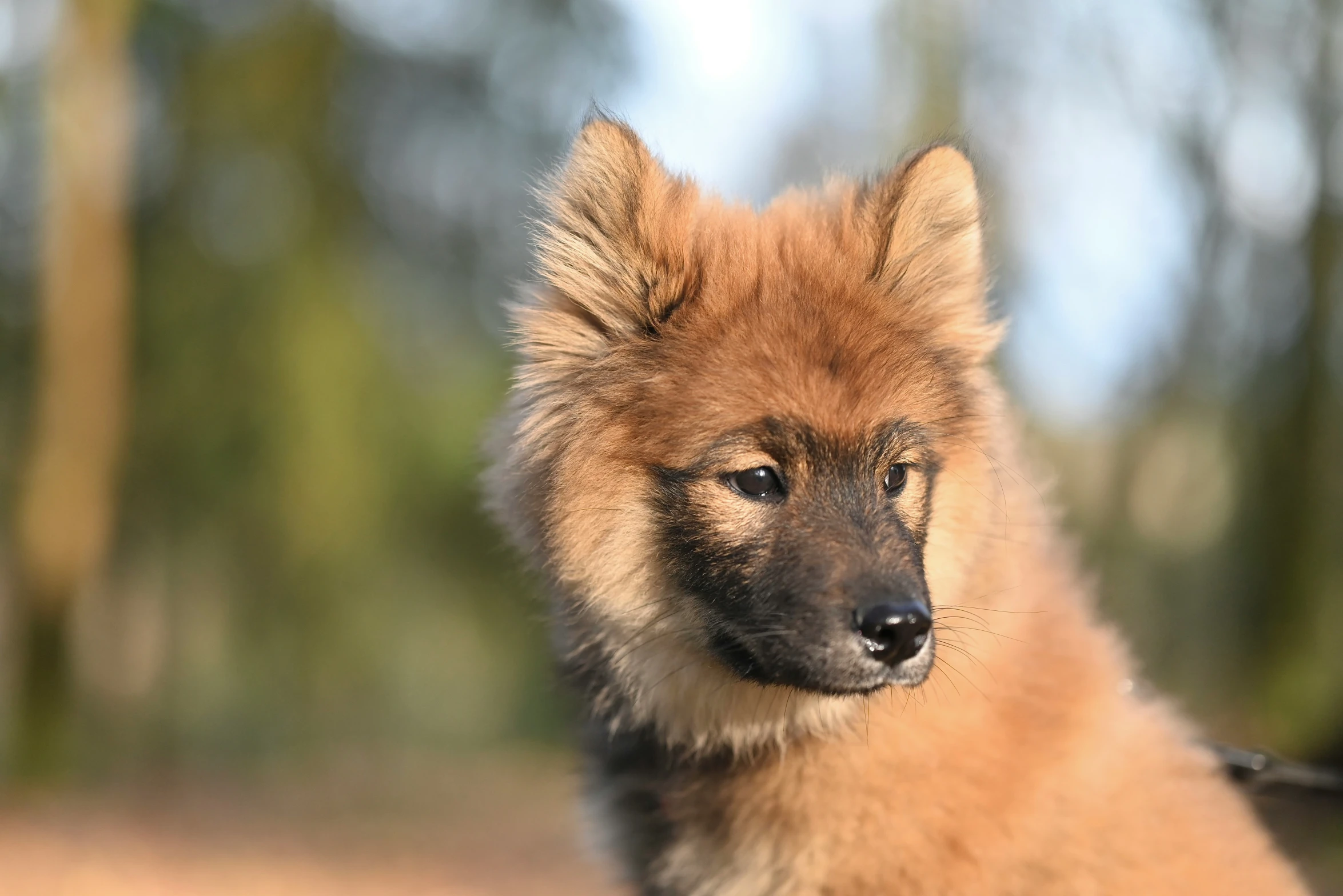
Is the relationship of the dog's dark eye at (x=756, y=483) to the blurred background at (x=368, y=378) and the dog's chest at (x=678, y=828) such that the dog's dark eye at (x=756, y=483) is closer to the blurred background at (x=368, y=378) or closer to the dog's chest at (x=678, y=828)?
the dog's chest at (x=678, y=828)

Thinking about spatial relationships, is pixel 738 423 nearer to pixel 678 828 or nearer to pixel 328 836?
pixel 678 828

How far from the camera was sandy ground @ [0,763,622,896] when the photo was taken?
925 centimetres

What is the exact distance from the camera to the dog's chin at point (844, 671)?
293 centimetres

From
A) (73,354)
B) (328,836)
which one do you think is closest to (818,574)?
(328,836)

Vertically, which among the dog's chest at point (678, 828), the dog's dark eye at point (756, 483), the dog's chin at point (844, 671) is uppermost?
the dog's dark eye at point (756, 483)

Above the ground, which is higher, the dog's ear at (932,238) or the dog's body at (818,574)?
the dog's ear at (932,238)

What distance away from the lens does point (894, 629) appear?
2.88 metres

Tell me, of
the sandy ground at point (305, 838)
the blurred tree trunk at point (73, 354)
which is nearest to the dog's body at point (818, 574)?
the sandy ground at point (305, 838)

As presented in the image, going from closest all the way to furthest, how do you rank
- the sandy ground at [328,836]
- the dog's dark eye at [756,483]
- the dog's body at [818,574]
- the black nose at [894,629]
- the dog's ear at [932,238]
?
the black nose at [894,629]
the dog's body at [818,574]
the dog's dark eye at [756,483]
the dog's ear at [932,238]
the sandy ground at [328,836]

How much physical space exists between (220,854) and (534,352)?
920cm

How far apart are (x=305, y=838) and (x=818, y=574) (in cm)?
1013

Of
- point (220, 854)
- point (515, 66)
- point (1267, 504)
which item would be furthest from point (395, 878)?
point (515, 66)

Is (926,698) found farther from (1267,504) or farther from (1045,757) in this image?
(1267,504)

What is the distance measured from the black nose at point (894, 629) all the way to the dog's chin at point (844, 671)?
2 centimetres
